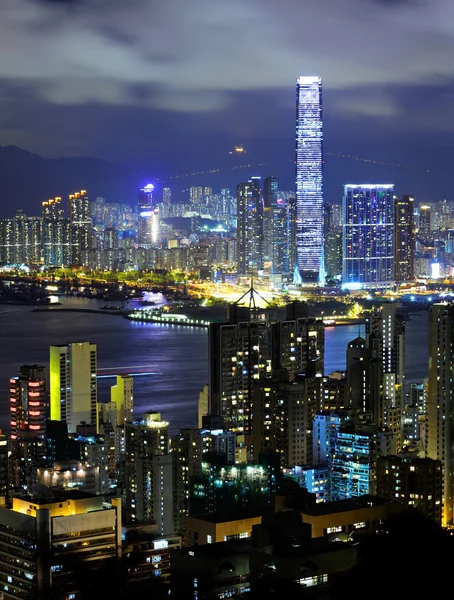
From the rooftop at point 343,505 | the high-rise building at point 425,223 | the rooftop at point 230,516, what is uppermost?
the high-rise building at point 425,223

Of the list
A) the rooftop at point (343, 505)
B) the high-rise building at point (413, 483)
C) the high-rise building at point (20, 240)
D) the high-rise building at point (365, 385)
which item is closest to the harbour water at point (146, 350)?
the high-rise building at point (365, 385)

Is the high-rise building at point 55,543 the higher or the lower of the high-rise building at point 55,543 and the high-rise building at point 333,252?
the lower

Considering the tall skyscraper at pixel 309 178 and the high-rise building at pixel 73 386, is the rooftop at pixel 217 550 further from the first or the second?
the tall skyscraper at pixel 309 178

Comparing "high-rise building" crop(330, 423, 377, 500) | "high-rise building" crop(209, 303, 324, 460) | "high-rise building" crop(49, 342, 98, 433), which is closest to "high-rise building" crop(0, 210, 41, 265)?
"high-rise building" crop(209, 303, 324, 460)

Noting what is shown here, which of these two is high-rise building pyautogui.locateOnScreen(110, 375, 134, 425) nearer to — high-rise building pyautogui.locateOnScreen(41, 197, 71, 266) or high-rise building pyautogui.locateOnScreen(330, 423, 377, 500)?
high-rise building pyautogui.locateOnScreen(330, 423, 377, 500)

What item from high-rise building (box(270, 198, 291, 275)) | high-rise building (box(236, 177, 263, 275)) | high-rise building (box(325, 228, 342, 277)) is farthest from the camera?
high-rise building (box(236, 177, 263, 275))

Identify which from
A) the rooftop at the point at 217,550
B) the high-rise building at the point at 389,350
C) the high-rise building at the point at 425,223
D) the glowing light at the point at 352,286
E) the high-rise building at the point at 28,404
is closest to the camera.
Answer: the rooftop at the point at 217,550


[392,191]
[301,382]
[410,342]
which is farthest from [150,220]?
[301,382]
